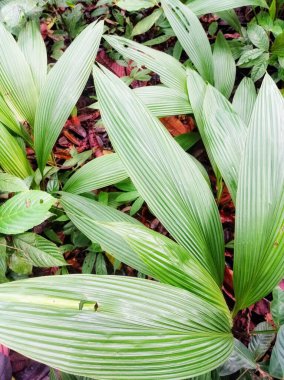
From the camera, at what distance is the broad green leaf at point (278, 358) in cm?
73

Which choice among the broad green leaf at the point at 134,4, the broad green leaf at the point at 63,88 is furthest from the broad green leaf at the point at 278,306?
the broad green leaf at the point at 134,4

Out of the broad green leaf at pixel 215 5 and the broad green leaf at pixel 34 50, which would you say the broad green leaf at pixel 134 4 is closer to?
the broad green leaf at pixel 215 5

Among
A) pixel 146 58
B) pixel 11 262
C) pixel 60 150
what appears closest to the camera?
pixel 11 262

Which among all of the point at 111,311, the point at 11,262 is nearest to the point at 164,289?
the point at 111,311

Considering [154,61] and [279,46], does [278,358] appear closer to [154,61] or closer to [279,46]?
[154,61]

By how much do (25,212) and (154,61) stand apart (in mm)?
665

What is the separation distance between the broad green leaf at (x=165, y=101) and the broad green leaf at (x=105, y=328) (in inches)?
27.4

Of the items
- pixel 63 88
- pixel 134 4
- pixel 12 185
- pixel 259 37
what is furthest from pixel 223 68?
pixel 12 185

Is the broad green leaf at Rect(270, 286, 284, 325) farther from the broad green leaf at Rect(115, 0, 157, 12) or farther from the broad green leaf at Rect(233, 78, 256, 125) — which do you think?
the broad green leaf at Rect(115, 0, 157, 12)

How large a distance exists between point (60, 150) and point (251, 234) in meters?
0.89

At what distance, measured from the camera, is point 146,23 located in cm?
152

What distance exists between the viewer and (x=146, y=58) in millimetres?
1306

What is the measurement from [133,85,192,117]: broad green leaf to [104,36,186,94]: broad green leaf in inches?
1.2

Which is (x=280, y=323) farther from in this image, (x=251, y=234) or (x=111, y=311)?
(x=111, y=311)
